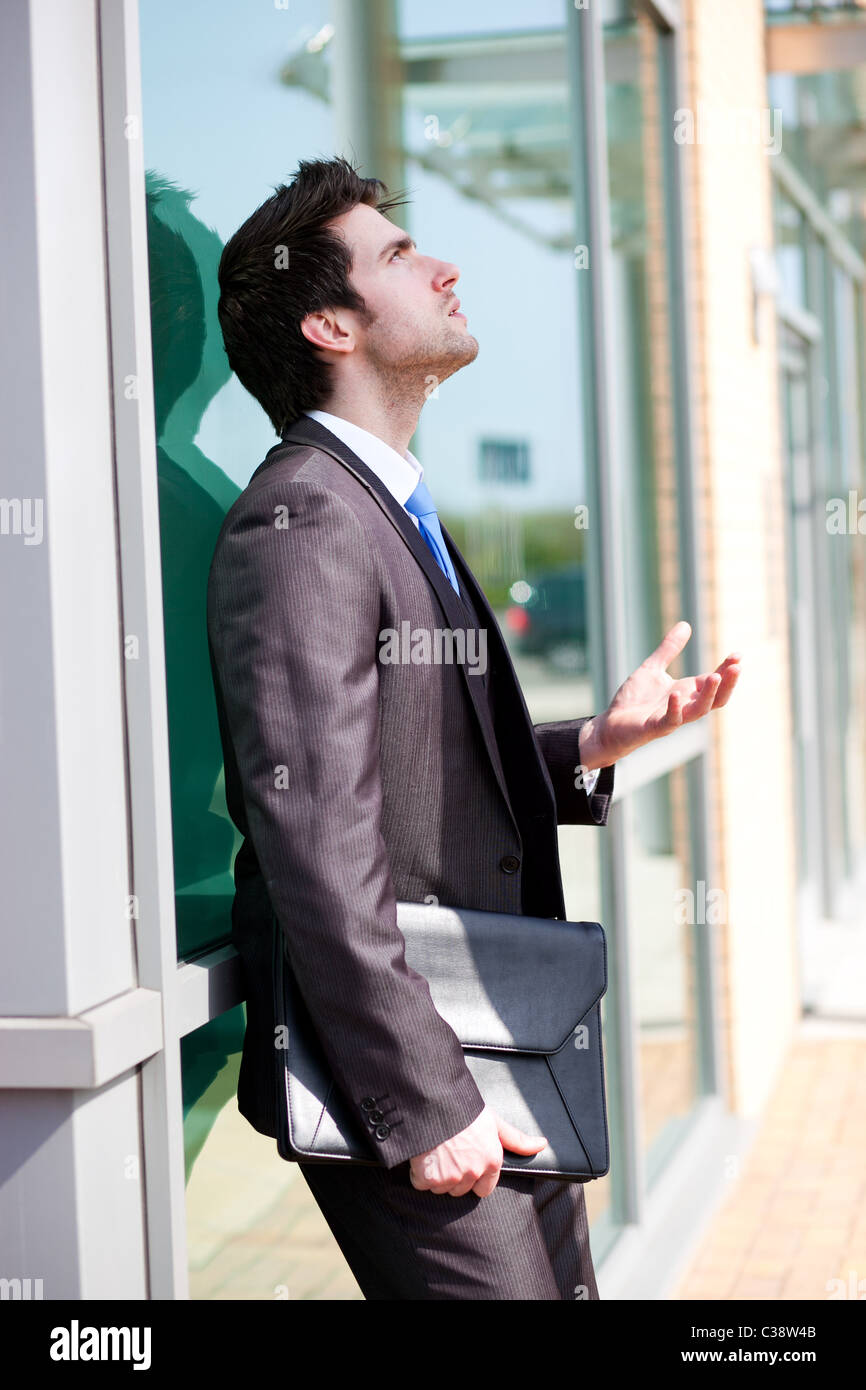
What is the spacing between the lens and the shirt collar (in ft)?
6.36

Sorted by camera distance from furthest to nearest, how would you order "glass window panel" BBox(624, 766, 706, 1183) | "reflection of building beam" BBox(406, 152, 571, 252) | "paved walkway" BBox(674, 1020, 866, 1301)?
"glass window panel" BBox(624, 766, 706, 1183) → "reflection of building beam" BBox(406, 152, 571, 252) → "paved walkway" BBox(674, 1020, 866, 1301)

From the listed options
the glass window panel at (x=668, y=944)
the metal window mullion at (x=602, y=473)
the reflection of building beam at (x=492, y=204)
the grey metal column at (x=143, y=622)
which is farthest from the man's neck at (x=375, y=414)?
the glass window panel at (x=668, y=944)

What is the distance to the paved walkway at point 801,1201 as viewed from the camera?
12.2 feet

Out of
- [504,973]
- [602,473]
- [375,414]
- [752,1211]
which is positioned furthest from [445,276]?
[752,1211]

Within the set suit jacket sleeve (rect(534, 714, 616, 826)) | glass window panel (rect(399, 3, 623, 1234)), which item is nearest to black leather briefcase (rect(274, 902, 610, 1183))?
suit jacket sleeve (rect(534, 714, 616, 826))

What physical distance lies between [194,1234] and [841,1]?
547 centimetres

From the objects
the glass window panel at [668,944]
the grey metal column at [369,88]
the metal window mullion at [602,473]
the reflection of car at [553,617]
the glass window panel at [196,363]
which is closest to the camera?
the glass window panel at [196,363]

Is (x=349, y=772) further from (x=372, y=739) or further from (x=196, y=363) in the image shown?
(x=196, y=363)

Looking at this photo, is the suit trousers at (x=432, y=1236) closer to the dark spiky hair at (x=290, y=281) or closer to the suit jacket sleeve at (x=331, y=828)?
the suit jacket sleeve at (x=331, y=828)

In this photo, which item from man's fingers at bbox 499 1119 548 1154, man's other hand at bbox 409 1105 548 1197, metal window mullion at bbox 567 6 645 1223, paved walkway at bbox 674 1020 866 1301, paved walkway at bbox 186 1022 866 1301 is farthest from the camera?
paved walkway at bbox 674 1020 866 1301

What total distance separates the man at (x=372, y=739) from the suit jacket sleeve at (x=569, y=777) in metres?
0.05

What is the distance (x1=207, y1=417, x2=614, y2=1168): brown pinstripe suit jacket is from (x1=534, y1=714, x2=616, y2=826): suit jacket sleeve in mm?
324

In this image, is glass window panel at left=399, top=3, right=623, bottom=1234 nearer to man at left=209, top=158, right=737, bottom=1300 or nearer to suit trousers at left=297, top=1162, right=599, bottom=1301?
man at left=209, top=158, right=737, bottom=1300

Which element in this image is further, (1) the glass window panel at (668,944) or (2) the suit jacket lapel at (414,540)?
(1) the glass window panel at (668,944)
